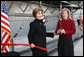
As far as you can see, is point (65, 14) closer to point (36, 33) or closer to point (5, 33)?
point (36, 33)

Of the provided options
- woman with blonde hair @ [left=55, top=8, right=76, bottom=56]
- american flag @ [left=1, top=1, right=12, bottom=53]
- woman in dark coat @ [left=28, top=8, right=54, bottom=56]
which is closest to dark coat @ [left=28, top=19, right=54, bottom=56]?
woman in dark coat @ [left=28, top=8, right=54, bottom=56]

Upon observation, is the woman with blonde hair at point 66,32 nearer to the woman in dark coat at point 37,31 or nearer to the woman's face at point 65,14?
the woman's face at point 65,14

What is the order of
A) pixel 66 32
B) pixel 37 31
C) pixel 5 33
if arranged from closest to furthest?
pixel 37 31, pixel 66 32, pixel 5 33

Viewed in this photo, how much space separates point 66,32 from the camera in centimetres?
253

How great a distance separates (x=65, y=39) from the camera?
264 cm

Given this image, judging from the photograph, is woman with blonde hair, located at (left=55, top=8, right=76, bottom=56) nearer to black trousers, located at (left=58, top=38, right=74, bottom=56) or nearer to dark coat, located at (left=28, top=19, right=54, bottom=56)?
black trousers, located at (left=58, top=38, right=74, bottom=56)

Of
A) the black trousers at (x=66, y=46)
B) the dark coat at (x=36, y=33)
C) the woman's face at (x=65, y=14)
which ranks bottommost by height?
the black trousers at (x=66, y=46)

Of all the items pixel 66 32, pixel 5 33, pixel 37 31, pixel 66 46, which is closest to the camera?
pixel 37 31

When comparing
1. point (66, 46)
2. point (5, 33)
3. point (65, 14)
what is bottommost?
point (66, 46)

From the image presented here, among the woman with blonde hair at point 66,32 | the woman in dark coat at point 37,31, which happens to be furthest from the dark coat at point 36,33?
the woman with blonde hair at point 66,32

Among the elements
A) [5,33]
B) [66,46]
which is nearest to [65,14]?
[66,46]

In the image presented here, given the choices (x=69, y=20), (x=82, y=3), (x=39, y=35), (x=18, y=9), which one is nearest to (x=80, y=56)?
(x=69, y=20)

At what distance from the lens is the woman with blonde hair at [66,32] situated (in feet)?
8.31

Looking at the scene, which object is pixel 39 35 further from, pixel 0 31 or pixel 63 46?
pixel 0 31
